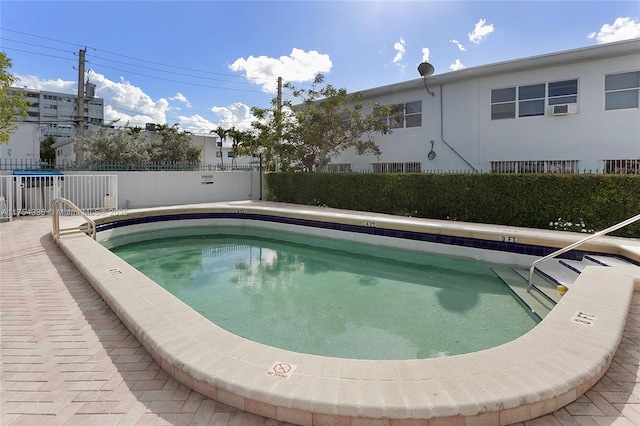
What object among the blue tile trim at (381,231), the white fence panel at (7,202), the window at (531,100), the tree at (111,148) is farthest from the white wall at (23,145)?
the window at (531,100)

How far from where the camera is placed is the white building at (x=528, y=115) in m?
10.5

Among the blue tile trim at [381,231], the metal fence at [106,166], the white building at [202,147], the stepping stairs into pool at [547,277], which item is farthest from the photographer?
the white building at [202,147]

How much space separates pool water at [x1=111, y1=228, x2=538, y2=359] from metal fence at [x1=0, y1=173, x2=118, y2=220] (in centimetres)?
375

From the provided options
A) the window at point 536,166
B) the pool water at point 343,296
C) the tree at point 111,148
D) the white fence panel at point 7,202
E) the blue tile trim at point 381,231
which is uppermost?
the tree at point 111,148

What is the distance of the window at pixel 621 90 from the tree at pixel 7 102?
59.5 feet

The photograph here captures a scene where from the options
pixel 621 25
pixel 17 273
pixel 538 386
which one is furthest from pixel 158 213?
pixel 621 25

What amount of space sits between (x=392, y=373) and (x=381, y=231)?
674cm

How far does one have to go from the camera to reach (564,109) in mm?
11125

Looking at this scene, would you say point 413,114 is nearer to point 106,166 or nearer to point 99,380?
point 106,166

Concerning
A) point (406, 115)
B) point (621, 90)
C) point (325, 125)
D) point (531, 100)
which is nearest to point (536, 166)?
point (531, 100)

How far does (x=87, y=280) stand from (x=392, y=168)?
1280 centimetres

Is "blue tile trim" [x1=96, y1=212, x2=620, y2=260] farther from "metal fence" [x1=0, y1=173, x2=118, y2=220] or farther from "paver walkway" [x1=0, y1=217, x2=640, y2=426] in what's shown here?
"paver walkway" [x1=0, y1=217, x2=640, y2=426]

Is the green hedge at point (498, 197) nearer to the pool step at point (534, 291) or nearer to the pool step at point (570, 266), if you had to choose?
the pool step at point (570, 266)

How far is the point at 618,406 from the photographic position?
2.25m
